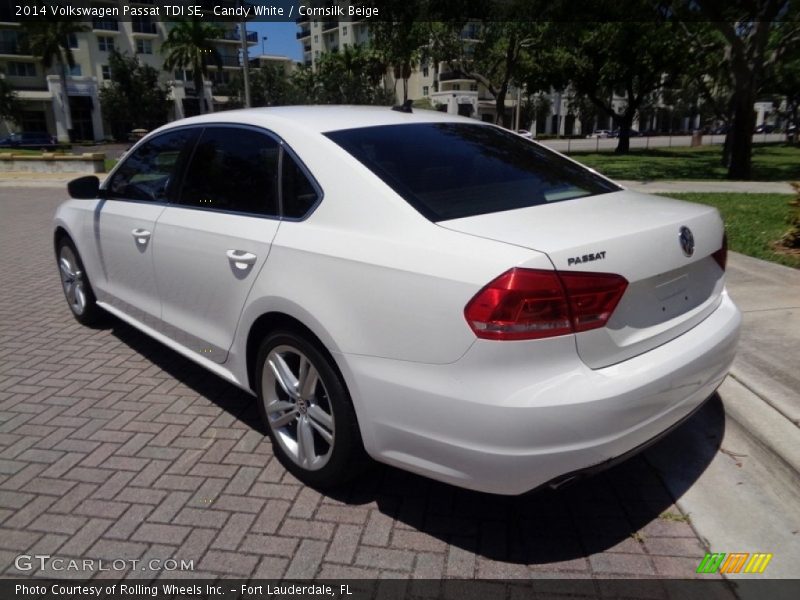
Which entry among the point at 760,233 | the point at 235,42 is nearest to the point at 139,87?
the point at 235,42

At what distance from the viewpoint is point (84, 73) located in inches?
2618

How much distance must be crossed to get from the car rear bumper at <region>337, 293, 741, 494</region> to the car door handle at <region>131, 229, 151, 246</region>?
2.05m

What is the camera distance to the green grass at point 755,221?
22.9 ft

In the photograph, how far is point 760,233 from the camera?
7.95 meters

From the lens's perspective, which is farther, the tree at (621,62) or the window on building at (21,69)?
the window on building at (21,69)

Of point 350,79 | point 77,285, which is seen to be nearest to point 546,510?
point 77,285

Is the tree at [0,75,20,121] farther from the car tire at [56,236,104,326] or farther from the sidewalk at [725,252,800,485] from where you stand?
the sidewalk at [725,252,800,485]

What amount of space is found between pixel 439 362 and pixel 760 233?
7079mm

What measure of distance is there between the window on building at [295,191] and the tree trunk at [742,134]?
53.3 ft

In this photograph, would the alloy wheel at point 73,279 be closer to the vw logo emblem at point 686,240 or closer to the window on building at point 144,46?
the vw logo emblem at point 686,240

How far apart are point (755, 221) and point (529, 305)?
7.94m

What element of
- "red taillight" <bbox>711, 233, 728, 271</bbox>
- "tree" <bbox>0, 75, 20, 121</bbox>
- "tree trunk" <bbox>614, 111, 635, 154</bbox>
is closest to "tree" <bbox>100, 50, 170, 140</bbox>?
"tree" <bbox>0, 75, 20, 121</bbox>

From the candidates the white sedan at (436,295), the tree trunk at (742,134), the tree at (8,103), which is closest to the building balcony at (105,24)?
the tree at (8,103)

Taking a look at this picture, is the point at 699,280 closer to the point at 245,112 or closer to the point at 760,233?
the point at 245,112
